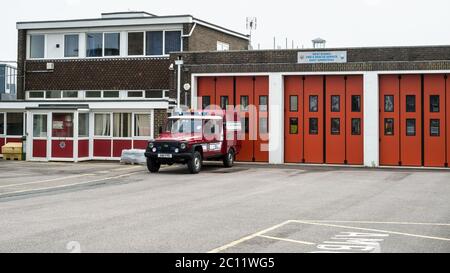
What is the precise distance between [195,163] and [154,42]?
1015cm

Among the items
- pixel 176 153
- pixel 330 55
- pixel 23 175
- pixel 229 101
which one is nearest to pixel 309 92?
pixel 330 55

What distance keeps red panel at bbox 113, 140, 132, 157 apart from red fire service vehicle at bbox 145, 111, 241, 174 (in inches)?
169

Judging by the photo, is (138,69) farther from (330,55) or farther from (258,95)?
(330,55)

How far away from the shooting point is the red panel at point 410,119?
2623 cm

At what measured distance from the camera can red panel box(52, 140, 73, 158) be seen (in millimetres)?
28109

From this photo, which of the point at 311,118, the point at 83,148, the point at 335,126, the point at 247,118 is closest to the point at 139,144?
the point at 83,148

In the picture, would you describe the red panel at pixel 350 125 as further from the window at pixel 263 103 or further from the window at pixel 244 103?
the window at pixel 244 103

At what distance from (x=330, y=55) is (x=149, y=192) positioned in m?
12.6

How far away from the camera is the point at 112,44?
3219 centimetres

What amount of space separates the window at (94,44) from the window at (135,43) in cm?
158

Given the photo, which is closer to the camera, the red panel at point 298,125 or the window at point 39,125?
the red panel at point 298,125

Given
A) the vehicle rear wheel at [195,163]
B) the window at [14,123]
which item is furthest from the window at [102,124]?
the vehicle rear wheel at [195,163]

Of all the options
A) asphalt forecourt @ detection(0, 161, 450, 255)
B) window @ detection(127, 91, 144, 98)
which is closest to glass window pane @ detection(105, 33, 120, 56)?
window @ detection(127, 91, 144, 98)

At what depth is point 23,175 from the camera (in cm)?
2200
